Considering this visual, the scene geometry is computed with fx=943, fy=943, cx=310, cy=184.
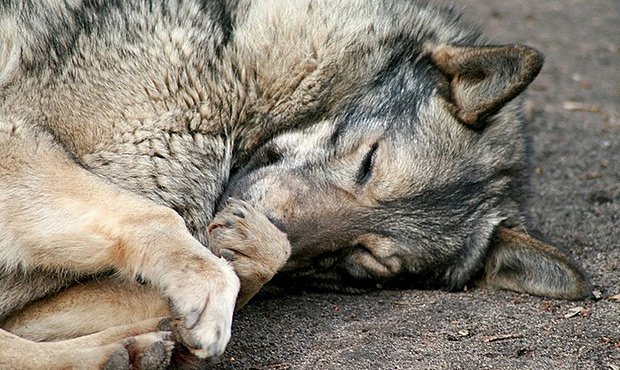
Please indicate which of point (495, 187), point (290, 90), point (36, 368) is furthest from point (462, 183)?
point (36, 368)

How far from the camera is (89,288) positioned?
3.72 meters

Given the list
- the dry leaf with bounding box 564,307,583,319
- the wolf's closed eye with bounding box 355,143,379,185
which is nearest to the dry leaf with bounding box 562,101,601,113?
the dry leaf with bounding box 564,307,583,319

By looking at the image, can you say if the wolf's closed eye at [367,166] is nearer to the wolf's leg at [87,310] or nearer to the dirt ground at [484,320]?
the dirt ground at [484,320]

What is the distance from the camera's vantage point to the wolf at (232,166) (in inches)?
136

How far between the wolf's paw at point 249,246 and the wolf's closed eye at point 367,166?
491 millimetres

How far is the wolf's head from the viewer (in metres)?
3.99

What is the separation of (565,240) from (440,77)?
4.19 ft

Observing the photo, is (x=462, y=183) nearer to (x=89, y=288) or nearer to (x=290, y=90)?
(x=290, y=90)

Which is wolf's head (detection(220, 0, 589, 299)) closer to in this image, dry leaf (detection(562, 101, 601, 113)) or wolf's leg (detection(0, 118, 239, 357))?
wolf's leg (detection(0, 118, 239, 357))

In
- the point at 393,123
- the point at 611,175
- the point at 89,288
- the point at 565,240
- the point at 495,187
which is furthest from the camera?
the point at 611,175

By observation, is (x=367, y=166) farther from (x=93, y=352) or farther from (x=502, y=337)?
(x=93, y=352)

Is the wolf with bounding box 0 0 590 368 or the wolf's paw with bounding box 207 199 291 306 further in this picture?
the wolf's paw with bounding box 207 199 291 306

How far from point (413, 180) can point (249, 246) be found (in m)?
0.84

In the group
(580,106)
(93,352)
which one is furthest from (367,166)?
(580,106)
